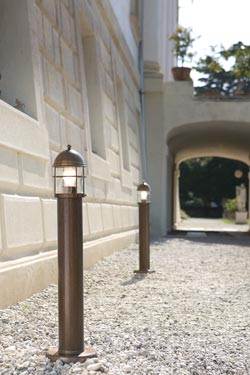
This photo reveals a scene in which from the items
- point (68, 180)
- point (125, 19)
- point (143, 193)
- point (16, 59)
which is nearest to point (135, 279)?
point (143, 193)

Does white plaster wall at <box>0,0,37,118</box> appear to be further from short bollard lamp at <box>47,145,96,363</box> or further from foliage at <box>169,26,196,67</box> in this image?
foliage at <box>169,26,196,67</box>

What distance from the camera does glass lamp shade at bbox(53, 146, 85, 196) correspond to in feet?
9.75

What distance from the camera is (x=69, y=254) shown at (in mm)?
2992

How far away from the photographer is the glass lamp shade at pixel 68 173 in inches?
117

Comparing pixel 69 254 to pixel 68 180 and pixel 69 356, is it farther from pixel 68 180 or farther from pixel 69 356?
pixel 69 356

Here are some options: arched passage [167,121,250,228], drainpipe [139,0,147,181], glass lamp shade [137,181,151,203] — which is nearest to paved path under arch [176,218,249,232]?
arched passage [167,121,250,228]

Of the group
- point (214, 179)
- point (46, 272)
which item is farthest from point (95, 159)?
point (214, 179)

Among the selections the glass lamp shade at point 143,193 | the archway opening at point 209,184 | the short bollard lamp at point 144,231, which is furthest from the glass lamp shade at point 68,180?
the archway opening at point 209,184

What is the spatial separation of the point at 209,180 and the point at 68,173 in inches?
1895

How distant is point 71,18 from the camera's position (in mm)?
7430

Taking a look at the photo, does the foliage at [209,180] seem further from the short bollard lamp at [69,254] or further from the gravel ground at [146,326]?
the short bollard lamp at [69,254]

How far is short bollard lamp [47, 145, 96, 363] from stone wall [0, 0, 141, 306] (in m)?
1.26

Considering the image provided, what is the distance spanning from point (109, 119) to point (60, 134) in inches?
143

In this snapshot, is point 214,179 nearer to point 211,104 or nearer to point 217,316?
point 211,104
